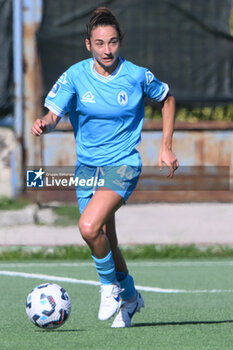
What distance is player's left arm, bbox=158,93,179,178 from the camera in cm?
664

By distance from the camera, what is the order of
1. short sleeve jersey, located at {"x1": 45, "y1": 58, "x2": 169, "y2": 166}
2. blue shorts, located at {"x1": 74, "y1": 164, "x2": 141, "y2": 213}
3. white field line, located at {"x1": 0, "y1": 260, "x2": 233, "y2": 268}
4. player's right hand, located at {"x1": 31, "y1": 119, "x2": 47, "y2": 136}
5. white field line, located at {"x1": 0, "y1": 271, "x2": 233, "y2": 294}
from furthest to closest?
white field line, located at {"x1": 0, "y1": 260, "x2": 233, "y2": 268}
white field line, located at {"x1": 0, "y1": 271, "x2": 233, "y2": 294}
short sleeve jersey, located at {"x1": 45, "y1": 58, "x2": 169, "y2": 166}
blue shorts, located at {"x1": 74, "y1": 164, "x2": 141, "y2": 213}
player's right hand, located at {"x1": 31, "y1": 119, "x2": 47, "y2": 136}

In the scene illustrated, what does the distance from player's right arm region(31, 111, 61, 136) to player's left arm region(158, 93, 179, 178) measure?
805mm

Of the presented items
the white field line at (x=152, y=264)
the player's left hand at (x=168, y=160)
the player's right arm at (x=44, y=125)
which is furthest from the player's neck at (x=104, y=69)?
the white field line at (x=152, y=264)

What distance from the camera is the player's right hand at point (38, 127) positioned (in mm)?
6465

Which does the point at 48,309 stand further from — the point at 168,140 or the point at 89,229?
the point at 168,140

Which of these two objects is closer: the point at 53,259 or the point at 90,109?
the point at 90,109

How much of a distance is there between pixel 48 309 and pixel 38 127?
128 cm

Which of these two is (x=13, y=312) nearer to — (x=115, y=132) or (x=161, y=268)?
(x=115, y=132)

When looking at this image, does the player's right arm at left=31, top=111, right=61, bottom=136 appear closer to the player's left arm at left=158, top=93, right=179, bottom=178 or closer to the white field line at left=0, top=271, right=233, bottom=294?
the player's left arm at left=158, top=93, right=179, bottom=178

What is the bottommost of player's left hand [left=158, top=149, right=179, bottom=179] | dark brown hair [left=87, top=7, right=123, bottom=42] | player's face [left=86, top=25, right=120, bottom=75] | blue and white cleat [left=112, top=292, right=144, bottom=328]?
blue and white cleat [left=112, top=292, right=144, bottom=328]

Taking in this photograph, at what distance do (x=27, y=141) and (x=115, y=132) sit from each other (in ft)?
23.9

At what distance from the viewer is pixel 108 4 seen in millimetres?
13875

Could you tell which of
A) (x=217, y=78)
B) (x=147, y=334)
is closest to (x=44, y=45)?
(x=217, y=78)

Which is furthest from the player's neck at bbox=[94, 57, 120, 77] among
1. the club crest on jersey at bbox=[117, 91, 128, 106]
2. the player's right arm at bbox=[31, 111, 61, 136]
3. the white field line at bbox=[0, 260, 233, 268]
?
the white field line at bbox=[0, 260, 233, 268]
